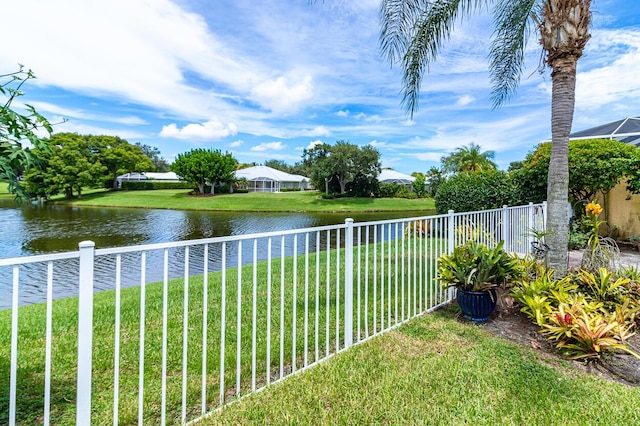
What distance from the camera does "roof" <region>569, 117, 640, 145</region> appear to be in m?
9.29

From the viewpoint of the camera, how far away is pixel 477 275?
3.72m

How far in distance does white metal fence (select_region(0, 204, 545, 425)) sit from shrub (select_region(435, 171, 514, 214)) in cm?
496

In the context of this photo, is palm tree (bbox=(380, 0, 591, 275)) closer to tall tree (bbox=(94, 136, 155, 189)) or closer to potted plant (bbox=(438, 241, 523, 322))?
potted plant (bbox=(438, 241, 523, 322))

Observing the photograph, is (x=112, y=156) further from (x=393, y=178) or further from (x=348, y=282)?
(x=348, y=282)

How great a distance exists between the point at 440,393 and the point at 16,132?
3204 millimetres

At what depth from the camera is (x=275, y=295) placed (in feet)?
16.2

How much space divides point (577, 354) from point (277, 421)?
8.92 feet

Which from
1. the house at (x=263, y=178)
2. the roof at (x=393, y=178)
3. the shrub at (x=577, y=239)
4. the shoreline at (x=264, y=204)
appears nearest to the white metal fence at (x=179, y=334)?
the shrub at (x=577, y=239)

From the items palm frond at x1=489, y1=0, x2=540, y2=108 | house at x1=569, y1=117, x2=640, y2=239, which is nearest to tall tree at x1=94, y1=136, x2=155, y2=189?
palm frond at x1=489, y1=0, x2=540, y2=108

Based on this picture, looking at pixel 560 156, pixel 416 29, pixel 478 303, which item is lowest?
pixel 478 303

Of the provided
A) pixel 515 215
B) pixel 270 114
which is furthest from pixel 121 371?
pixel 270 114

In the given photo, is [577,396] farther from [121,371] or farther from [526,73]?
[526,73]

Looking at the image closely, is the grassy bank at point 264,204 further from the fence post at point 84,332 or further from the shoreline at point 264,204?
the fence post at point 84,332

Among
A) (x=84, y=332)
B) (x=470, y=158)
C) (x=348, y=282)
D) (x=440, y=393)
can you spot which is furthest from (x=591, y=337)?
(x=470, y=158)
